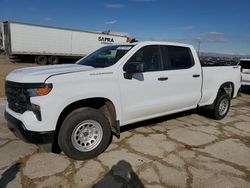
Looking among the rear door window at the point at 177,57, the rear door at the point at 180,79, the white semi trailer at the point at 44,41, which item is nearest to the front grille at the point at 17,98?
the rear door at the point at 180,79

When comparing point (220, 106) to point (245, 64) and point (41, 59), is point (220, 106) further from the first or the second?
point (41, 59)

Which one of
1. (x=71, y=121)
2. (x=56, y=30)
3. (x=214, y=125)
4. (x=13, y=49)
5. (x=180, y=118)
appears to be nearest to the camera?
(x=71, y=121)

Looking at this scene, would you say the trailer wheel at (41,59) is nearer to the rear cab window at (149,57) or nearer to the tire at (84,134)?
the rear cab window at (149,57)

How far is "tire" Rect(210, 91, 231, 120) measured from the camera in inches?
245

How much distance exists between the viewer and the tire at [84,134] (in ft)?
12.0

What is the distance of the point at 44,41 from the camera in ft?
73.5

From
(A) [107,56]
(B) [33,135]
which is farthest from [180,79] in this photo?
(B) [33,135]

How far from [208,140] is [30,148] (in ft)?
11.3

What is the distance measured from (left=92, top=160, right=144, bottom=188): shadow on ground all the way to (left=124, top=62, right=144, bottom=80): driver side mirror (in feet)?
4.91

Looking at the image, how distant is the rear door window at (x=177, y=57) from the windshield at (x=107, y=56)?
2.86 feet

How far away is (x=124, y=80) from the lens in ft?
13.6

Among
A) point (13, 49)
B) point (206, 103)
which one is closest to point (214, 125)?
point (206, 103)

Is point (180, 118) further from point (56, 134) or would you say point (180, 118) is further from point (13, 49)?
point (13, 49)

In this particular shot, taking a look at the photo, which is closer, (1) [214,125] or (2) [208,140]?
(2) [208,140]
